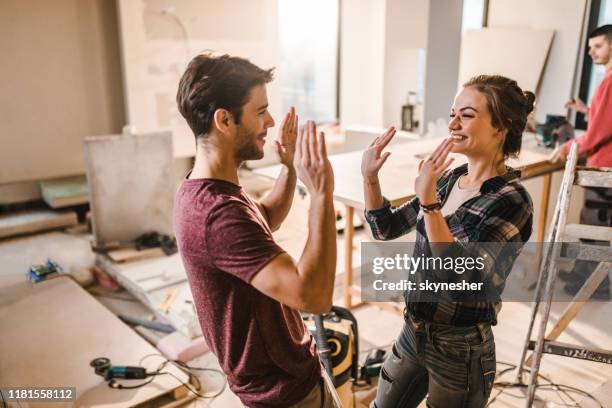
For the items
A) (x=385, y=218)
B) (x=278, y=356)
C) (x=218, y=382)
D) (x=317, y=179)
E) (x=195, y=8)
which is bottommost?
(x=218, y=382)

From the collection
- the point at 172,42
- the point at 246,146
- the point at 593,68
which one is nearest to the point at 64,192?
the point at 172,42

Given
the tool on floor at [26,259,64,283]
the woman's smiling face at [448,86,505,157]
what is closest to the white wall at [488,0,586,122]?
the woman's smiling face at [448,86,505,157]

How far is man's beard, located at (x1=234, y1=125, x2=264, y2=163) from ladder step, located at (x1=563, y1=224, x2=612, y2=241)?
1.45 meters

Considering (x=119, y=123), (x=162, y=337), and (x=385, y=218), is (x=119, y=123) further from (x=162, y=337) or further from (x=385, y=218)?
(x=385, y=218)

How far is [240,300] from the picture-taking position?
1170 mm

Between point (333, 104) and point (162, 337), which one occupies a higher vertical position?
point (333, 104)

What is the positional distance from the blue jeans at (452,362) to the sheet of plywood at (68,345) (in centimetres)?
147

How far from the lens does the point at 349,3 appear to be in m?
6.90

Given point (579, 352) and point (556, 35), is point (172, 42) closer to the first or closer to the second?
point (556, 35)

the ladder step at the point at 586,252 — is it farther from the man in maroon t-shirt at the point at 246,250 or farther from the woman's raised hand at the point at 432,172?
the man in maroon t-shirt at the point at 246,250

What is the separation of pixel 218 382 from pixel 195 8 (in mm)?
3903

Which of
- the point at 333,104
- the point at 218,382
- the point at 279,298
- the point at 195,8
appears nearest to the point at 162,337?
the point at 218,382

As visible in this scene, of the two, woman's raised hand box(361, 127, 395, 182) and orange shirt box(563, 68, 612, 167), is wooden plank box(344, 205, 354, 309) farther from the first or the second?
woman's raised hand box(361, 127, 395, 182)

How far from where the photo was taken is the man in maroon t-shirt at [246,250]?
1.06 m
